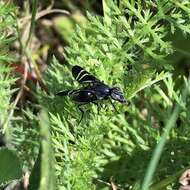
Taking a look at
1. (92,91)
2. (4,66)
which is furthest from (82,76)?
(4,66)

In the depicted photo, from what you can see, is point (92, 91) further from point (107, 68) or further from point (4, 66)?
point (4, 66)

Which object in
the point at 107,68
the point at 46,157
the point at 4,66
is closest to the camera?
the point at 46,157

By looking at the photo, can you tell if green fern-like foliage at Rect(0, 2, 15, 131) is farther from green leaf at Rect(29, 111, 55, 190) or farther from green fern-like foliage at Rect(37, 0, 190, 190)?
green leaf at Rect(29, 111, 55, 190)

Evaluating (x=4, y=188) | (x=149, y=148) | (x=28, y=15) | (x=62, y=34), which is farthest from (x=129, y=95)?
(x=62, y=34)

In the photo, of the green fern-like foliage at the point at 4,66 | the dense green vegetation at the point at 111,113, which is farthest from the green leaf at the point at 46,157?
the green fern-like foliage at the point at 4,66

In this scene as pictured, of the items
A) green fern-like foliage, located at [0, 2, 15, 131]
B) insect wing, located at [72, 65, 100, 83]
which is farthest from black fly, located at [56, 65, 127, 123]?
green fern-like foliage, located at [0, 2, 15, 131]
